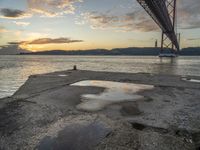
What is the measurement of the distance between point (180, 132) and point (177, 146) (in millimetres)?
573

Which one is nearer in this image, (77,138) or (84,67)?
(77,138)

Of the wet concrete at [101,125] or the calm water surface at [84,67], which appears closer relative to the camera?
the wet concrete at [101,125]

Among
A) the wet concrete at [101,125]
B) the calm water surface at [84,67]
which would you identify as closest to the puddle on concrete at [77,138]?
the wet concrete at [101,125]

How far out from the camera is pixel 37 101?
6258 mm

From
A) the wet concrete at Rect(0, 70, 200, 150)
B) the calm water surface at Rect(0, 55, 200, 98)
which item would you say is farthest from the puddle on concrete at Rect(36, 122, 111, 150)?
the calm water surface at Rect(0, 55, 200, 98)

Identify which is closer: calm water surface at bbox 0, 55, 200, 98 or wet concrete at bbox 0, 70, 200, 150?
wet concrete at bbox 0, 70, 200, 150

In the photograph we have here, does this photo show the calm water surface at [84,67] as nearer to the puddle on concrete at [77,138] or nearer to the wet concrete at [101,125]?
the wet concrete at [101,125]

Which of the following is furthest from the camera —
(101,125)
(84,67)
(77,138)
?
(84,67)

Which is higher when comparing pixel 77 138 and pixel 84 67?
pixel 77 138

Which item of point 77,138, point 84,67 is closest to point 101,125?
point 77,138

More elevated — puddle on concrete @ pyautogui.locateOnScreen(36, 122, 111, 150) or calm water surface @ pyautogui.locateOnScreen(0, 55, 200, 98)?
puddle on concrete @ pyautogui.locateOnScreen(36, 122, 111, 150)

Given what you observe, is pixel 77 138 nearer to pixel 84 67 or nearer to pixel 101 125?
pixel 101 125

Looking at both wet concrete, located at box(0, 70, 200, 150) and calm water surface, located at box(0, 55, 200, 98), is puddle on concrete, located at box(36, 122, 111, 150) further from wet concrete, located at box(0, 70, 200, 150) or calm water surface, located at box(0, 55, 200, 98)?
calm water surface, located at box(0, 55, 200, 98)

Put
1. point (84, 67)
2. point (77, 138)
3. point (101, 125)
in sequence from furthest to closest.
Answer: point (84, 67)
point (101, 125)
point (77, 138)
